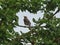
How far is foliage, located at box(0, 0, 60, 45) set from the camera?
6.35 metres

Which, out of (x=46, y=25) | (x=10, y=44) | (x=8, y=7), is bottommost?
(x=10, y=44)

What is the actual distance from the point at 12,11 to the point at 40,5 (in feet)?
3.13

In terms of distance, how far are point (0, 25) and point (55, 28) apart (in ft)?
4.50

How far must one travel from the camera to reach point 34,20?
21.5ft

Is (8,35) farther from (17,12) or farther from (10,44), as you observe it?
(17,12)

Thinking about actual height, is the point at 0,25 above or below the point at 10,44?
above

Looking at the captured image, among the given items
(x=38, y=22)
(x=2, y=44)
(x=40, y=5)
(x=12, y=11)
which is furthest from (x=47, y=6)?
(x=2, y=44)

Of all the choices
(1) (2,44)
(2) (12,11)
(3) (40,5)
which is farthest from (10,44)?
(3) (40,5)

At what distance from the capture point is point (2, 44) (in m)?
6.37

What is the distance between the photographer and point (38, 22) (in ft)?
21.7

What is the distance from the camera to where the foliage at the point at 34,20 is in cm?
635

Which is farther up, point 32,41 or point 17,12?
point 17,12

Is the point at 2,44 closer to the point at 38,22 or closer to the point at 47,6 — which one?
the point at 38,22

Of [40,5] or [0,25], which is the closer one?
[0,25]
